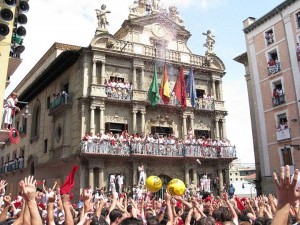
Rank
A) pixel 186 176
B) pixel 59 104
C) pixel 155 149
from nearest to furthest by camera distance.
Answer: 1. pixel 155 149
2. pixel 186 176
3. pixel 59 104

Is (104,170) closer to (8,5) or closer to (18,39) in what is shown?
(18,39)

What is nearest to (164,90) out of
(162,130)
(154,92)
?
(154,92)

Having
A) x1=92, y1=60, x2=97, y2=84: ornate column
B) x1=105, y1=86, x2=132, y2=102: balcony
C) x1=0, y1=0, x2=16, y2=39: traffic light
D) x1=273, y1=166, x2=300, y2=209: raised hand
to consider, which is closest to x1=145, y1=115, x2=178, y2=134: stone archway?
x1=105, y1=86, x2=132, y2=102: balcony

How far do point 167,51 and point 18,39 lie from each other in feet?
45.9

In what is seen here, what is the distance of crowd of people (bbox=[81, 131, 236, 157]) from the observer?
2153 centimetres

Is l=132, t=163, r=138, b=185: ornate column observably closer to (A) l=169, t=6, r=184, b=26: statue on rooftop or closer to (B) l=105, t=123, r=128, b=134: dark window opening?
(B) l=105, t=123, r=128, b=134: dark window opening

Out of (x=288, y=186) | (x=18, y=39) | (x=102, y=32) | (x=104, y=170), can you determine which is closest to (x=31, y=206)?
(x=288, y=186)

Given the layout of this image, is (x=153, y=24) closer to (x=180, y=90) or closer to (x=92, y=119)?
(x=180, y=90)

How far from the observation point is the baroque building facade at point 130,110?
74.4 ft

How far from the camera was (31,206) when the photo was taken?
148 inches

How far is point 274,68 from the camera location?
26.1 m

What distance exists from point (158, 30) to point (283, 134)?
1250cm

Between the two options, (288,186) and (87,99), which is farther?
(87,99)

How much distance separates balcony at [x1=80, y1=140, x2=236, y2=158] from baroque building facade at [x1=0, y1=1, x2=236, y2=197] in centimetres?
6
